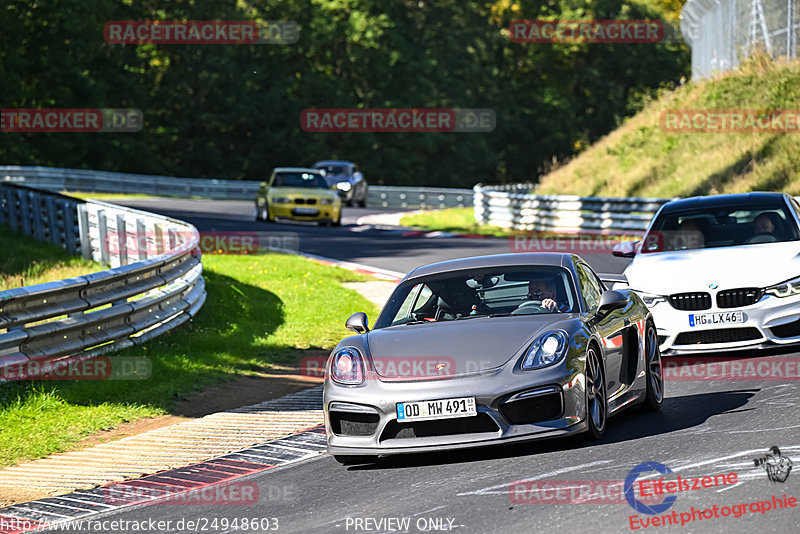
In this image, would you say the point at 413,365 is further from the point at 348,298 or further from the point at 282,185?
the point at 282,185

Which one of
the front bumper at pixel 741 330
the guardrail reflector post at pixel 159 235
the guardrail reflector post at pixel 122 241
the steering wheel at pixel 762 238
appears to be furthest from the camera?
the guardrail reflector post at pixel 122 241

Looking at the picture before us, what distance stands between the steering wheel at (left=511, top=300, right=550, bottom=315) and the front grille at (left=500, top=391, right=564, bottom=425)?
104cm

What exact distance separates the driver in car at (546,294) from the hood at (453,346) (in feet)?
0.81

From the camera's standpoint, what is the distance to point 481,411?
745cm

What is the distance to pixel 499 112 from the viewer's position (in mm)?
84750

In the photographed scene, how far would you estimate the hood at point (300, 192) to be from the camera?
3288 centimetres

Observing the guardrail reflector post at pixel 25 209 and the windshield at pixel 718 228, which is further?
the guardrail reflector post at pixel 25 209

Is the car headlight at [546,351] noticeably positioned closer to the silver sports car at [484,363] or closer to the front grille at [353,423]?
the silver sports car at [484,363]

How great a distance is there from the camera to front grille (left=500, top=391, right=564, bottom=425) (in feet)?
24.6

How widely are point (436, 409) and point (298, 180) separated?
1045 inches

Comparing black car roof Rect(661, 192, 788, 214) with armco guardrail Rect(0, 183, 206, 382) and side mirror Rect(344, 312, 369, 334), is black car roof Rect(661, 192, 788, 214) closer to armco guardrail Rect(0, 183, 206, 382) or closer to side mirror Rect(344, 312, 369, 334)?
side mirror Rect(344, 312, 369, 334)

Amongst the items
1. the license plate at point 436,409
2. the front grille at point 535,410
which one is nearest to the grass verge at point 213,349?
the license plate at point 436,409

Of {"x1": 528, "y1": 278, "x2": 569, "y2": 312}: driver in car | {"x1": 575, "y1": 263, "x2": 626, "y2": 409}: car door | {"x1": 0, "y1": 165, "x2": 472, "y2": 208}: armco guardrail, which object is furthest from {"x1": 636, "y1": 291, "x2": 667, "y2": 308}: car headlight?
{"x1": 0, "y1": 165, "x2": 472, "y2": 208}: armco guardrail

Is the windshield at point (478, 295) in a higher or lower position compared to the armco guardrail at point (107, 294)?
higher
